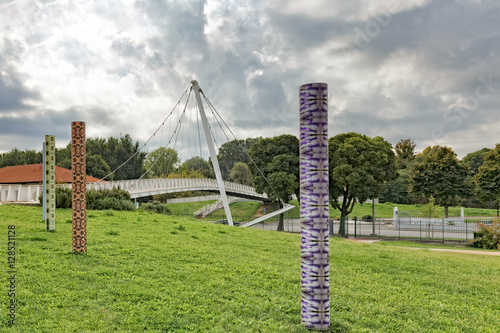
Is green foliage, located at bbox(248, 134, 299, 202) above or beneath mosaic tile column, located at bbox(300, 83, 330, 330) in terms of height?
above

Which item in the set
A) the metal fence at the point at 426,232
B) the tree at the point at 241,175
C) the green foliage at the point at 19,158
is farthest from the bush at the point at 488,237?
the green foliage at the point at 19,158

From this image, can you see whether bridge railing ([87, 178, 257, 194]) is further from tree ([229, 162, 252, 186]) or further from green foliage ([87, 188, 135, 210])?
tree ([229, 162, 252, 186])

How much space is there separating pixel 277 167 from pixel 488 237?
53.0 ft

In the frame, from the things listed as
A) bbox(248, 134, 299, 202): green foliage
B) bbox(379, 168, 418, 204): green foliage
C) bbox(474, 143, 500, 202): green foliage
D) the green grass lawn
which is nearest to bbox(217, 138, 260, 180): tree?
bbox(379, 168, 418, 204): green foliage

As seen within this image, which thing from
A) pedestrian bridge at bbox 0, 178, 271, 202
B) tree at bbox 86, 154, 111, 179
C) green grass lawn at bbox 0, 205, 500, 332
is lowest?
green grass lawn at bbox 0, 205, 500, 332

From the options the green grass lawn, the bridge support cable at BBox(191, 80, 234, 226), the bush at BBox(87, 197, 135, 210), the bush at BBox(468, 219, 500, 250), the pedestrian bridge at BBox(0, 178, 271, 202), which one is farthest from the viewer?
the bridge support cable at BBox(191, 80, 234, 226)

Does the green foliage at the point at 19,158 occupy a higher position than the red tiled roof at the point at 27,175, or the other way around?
the green foliage at the point at 19,158

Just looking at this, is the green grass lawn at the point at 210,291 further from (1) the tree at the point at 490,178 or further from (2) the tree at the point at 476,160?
(2) the tree at the point at 476,160

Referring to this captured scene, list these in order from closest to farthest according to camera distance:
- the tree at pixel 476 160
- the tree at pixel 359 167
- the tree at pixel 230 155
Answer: the tree at pixel 359 167 → the tree at pixel 476 160 → the tree at pixel 230 155

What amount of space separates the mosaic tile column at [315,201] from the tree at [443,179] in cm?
4281

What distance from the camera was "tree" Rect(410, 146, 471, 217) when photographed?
42.2 meters

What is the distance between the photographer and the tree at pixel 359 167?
30.7m

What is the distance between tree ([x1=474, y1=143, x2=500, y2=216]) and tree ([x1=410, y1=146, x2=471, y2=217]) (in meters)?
5.10

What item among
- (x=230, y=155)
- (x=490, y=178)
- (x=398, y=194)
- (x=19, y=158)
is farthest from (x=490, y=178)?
(x=19, y=158)
